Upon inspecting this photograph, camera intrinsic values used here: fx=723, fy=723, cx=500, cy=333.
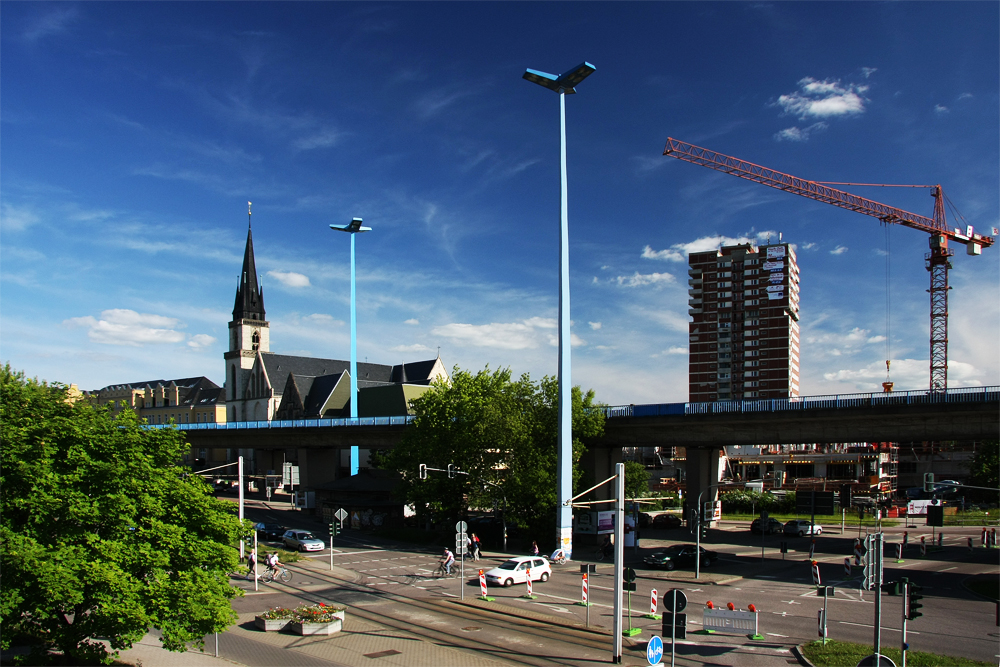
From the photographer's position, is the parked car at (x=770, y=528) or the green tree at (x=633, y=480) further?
the green tree at (x=633, y=480)

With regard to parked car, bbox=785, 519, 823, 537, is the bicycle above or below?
above

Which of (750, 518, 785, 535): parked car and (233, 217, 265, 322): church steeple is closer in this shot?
(750, 518, 785, 535): parked car

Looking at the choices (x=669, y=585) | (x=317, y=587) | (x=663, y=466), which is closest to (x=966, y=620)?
(x=669, y=585)

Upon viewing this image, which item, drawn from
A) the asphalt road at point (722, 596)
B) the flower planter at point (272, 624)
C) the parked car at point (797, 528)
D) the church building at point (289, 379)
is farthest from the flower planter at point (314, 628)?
the church building at point (289, 379)

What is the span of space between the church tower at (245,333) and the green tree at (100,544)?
12634cm

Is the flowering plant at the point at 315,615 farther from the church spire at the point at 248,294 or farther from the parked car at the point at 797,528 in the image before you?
the church spire at the point at 248,294

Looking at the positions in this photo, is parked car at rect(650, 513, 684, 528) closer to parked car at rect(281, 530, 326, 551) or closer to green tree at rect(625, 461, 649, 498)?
green tree at rect(625, 461, 649, 498)

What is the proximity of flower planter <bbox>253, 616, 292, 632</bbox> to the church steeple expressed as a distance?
123m

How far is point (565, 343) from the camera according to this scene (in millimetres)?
45281

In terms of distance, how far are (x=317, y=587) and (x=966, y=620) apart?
27.8m

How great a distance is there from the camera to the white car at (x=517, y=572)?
3450 cm

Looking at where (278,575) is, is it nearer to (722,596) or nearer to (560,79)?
(722,596)

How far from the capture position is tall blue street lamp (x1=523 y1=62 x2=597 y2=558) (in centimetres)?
4409

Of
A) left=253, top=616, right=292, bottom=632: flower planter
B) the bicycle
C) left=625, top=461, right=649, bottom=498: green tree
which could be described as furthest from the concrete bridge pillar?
left=253, top=616, right=292, bottom=632: flower planter
